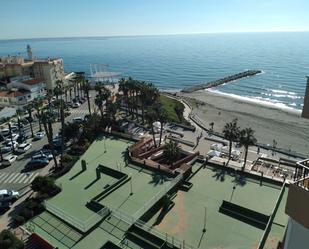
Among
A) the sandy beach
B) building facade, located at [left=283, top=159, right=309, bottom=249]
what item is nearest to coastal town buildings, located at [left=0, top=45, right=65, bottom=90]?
the sandy beach

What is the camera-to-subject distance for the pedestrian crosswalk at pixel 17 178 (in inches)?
1836

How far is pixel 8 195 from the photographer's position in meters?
40.7

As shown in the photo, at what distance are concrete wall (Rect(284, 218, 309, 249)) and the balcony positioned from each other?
0.97 feet

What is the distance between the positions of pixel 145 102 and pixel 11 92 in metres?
45.4

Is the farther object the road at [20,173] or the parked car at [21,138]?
the parked car at [21,138]

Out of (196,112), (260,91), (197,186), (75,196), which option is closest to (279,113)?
(196,112)

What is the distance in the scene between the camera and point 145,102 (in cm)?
7506

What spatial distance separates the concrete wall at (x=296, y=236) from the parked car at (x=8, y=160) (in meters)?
53.0

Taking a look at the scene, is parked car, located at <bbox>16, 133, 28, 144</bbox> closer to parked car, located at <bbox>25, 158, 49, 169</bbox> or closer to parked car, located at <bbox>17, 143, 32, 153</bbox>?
parked car, located at <bbox>17, 143, 32, 153</bbox>

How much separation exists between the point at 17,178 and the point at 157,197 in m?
27.3

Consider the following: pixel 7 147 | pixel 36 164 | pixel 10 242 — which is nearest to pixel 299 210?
pixel 10 242

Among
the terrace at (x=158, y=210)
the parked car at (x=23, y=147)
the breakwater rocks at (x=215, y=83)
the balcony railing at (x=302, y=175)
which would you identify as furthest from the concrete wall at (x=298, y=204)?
the breakwater rocks at (x=215, y=83)

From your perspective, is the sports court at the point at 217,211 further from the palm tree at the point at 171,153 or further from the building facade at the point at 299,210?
the building facade at the point at 299,210

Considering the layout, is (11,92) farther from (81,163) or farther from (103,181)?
(103,181)
